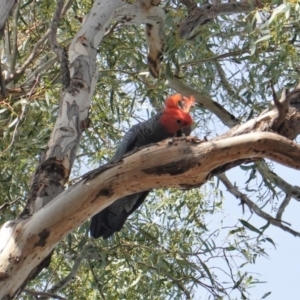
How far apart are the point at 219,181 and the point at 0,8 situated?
5.44 feet

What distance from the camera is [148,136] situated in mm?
3436

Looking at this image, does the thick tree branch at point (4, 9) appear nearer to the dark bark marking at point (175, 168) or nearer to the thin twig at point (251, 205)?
the dark bark marking at point (175, 168)

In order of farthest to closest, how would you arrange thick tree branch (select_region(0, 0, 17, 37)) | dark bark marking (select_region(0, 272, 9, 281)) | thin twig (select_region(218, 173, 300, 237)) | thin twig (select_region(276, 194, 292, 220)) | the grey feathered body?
thin twig (select_region(276, 194, 292, 220)) → thin twig (select_region(218, 173, 300, 237)) → the grey feathered body → thick tree branch (select_region(0, 0, 17, 37)) → dark bark marking (select_region(0, 272, 9, 281))

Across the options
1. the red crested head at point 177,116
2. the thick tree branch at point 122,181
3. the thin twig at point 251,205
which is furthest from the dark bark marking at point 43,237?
the thin twig at point 251,205

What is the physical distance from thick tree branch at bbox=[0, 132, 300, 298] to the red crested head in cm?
101

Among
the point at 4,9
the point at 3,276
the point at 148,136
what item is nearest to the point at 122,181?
the point at 3,276

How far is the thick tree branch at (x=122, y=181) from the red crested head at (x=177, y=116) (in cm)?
101

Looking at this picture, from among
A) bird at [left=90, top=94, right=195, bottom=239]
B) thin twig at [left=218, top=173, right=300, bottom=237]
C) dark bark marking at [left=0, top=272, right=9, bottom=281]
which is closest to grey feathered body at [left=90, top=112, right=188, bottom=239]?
bird at [left=90, top=94, right=195, bottom=239]

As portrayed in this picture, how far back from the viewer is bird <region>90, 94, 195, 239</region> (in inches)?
129

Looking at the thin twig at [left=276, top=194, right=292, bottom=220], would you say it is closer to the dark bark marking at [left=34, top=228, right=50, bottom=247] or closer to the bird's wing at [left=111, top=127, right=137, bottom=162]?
the bird's wing at [left=111, top=127, right=137, bottom=162]

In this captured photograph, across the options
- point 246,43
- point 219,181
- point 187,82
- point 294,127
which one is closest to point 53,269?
point 219,181

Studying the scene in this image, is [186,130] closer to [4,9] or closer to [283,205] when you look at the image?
[283,205]

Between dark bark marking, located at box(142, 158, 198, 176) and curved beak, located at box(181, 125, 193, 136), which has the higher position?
curved beak, located at box(181, 125, 193, 136)

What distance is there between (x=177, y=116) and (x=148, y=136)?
0.23 m
